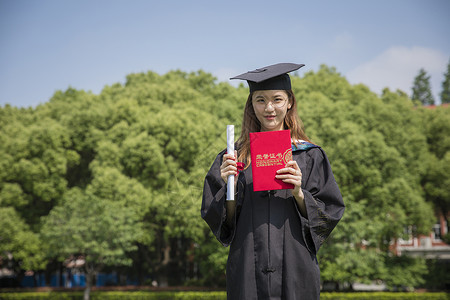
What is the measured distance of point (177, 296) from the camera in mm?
21000

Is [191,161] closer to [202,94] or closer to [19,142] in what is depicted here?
A: [202,94]

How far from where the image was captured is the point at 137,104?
77.7 feet

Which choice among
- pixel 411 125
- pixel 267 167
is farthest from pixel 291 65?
pixel 411 125

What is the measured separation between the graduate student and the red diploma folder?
0.04 metres

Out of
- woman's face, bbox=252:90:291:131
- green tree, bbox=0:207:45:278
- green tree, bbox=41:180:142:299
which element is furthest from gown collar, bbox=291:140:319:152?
green tree, bbox=0:207:45:278

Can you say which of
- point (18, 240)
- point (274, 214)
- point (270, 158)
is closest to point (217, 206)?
point (274, 214)

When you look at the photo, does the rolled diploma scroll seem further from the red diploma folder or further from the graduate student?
the red diploma folder

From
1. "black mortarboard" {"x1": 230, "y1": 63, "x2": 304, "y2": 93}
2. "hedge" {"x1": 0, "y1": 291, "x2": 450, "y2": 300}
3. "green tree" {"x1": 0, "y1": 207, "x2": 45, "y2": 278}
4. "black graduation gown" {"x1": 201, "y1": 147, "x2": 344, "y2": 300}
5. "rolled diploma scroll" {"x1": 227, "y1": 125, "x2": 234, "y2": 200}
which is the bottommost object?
"hedge" {"x1": 0, "y1": 291, "x2": 450, "y2": 300}

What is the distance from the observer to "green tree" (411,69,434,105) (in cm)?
5697

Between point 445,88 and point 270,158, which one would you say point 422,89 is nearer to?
point 445,88

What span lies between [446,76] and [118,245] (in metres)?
48.5

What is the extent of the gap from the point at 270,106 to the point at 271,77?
194 millimetres

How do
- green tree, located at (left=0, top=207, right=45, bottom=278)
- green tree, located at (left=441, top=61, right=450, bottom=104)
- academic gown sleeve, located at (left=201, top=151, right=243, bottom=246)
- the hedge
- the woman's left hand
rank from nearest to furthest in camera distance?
the woman's left hand
academic gown sleeve, located at (left=201, top=151, right=243, bottom=246)
the hedge
green tree, located at (left=0, top=207, right=45, bottom=278)
green tree, located at (left=441, top=61, right=450, bottom=104)

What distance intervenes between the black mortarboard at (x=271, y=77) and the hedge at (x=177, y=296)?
57.7 feet
